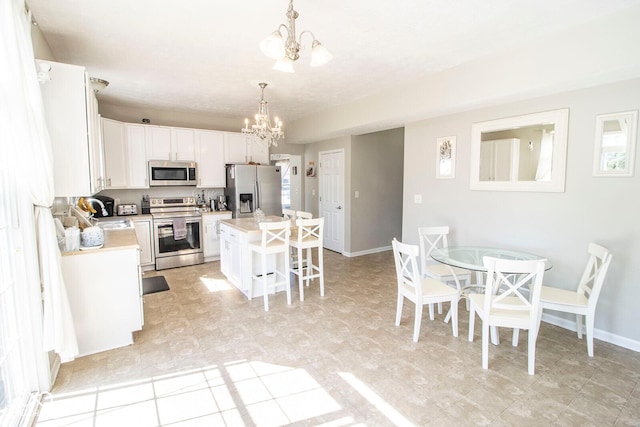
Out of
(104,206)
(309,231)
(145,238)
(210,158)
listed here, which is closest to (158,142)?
(210,158)

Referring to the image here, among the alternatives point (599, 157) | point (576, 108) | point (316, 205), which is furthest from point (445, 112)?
point (316, 205)

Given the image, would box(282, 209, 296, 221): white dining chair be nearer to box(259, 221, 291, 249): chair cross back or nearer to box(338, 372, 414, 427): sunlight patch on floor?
box(259, 221, 291, 249): chair cross back

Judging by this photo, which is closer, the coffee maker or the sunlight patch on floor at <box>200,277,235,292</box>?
the sunlight patch on floor at <box>200,277,235,292</box>

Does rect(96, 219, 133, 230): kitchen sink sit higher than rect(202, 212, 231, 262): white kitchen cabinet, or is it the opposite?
rect(96, 219, 133, 230): kitchen sink

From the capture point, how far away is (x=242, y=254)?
13.2 feet

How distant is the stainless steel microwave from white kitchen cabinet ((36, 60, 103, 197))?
2.85m

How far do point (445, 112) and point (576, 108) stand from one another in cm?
131

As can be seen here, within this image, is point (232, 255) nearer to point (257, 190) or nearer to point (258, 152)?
point (257, 190)

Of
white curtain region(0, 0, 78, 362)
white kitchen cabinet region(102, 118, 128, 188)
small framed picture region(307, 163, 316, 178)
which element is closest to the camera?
white curtain region(0, 0, 78, 362)

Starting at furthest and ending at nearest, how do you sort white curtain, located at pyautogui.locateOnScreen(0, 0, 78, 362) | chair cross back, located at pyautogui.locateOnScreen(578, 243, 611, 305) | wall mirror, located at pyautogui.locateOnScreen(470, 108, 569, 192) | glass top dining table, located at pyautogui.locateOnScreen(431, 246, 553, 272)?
wall mirror, located at pyautogui.locateOnScreen(470, 108, 569, 192)
glass top dining table, located at pyautogui.locateOnScreen(431, 246, 553, 272)
chair cross back, located at pyautogui.locateOnScreen(578, 243, 611, 305)
white curtain, located at pyautogui.locateOnScreen(0, 0, 78, 362)

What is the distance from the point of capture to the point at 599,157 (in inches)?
112

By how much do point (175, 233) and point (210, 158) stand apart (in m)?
1.50

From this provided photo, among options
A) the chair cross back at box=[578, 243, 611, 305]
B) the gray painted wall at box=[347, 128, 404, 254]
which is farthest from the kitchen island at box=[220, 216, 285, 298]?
the chair cross back at box=[578, 243, 611, 305]

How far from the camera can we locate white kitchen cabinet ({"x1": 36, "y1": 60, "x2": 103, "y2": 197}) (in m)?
2.35
